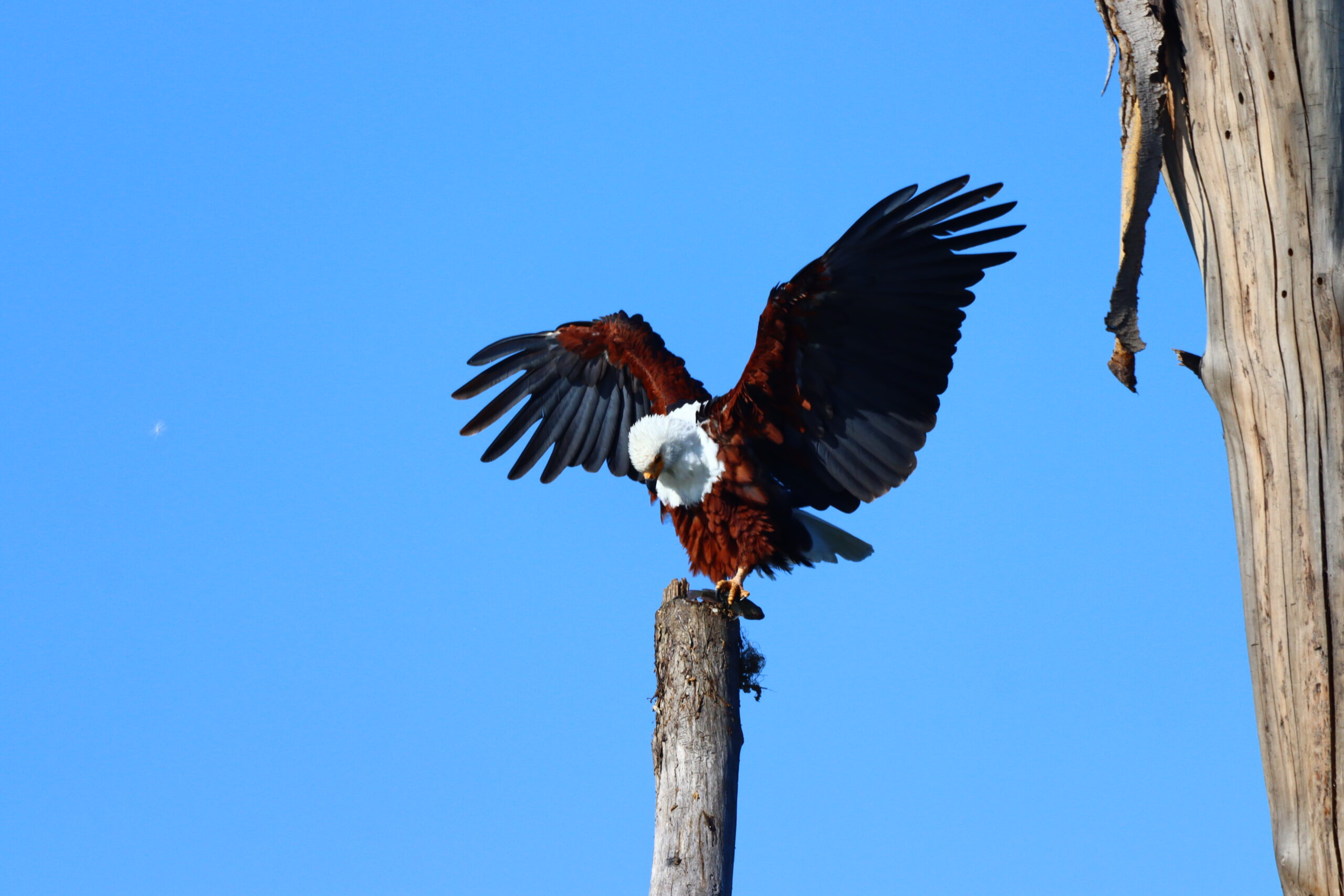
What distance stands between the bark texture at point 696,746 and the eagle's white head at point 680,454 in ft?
3.93

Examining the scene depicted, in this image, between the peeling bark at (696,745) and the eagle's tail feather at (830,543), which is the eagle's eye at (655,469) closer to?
the eagle's tail feather at (830,543)

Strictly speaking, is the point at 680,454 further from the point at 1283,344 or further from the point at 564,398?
the point at 1283,344

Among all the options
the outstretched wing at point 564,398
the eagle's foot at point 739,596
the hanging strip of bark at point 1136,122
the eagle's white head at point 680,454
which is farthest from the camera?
the outstretched wing at point 564,398

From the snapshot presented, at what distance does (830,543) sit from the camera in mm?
5484

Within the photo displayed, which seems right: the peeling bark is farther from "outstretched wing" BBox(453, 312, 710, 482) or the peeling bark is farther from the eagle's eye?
"outstretched wing" BBox(453, 312, 710, 482)

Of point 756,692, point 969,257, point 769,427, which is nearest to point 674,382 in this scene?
point 769,427

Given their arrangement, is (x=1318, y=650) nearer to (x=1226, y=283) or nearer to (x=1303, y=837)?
(x=1303, y=837)

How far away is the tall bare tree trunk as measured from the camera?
244 centimetres

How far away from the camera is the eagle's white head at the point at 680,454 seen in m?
5.25

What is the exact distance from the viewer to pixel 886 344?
5.07 metres

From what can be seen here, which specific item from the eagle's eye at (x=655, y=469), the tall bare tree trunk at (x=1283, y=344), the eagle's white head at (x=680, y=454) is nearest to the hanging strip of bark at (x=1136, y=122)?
the tall bare tree trunk at (x=1283, y=344)

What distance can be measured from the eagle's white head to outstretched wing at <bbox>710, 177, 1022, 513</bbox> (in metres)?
0.13

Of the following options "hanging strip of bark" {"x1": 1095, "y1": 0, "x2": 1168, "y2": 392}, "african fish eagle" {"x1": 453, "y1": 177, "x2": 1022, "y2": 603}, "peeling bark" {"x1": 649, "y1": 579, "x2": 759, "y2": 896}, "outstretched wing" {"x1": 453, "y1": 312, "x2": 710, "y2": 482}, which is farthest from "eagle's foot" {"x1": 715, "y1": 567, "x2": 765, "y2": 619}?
"hanging strip of bark" {"x1": 1095, "y1": 0, "x2": 1168, "y2": 392}

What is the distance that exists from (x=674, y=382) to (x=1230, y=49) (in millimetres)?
3319
